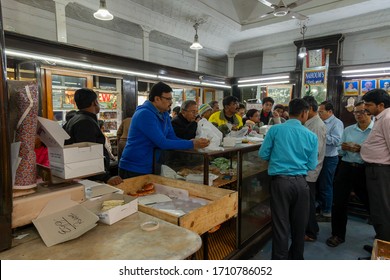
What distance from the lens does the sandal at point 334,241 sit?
10.2 ft

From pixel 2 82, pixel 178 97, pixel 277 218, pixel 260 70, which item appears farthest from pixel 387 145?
pixel 260 70

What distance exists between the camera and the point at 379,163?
2.49m

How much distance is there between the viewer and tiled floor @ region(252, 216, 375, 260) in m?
2.90

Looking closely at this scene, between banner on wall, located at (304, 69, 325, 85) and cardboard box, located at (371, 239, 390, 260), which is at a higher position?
banner on wall, located at (304, 69, 325, 85)

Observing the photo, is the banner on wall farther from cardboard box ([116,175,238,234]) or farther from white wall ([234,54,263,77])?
cardboard box ([116,175,238,234])

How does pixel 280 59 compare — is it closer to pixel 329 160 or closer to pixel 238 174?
pixel 329 160

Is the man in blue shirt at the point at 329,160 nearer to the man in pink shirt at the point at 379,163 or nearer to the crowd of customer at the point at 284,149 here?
the crowd of customer at the point at 284,149

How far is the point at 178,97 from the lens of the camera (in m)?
7.68

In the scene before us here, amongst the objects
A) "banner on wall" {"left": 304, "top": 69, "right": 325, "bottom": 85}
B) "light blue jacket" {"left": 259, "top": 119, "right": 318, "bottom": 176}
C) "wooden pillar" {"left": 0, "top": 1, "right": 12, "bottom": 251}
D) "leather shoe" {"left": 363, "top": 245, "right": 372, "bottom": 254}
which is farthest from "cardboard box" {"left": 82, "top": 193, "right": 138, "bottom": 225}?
"banner on wall" {"left": 304, "top": 69, "right": 325, "bottom": 85}

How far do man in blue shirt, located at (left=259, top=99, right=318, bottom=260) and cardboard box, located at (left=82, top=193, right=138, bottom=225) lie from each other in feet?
5.01

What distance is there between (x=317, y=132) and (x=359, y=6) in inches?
171

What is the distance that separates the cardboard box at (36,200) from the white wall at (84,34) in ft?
14.5

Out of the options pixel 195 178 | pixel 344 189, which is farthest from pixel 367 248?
pixel 195 178

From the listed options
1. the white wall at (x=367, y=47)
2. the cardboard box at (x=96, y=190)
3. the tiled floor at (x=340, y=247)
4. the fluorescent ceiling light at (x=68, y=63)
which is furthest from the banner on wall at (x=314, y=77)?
the cardboard box at (x=96, y=190)
